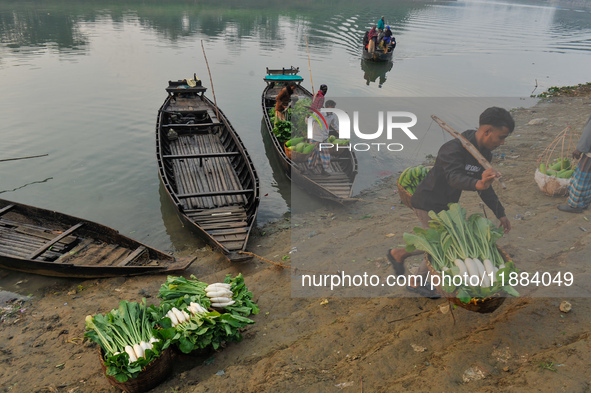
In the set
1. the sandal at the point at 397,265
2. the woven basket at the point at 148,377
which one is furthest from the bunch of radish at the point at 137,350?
the sandal at the point at 397,265

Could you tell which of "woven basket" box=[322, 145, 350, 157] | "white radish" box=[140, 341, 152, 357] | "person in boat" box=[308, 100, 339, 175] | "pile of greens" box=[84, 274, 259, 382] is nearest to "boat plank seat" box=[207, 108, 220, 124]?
"person in boat" box=[308, 100, 339, 175]

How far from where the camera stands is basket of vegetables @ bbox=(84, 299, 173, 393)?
426cm

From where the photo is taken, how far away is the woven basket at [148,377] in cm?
433

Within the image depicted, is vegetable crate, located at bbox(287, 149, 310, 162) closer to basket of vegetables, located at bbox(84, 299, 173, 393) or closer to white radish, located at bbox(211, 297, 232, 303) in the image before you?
white radish, located at bbox(211, 297, 232, 303)

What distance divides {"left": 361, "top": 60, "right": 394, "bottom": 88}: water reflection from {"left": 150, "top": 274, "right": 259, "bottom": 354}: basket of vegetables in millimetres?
18400

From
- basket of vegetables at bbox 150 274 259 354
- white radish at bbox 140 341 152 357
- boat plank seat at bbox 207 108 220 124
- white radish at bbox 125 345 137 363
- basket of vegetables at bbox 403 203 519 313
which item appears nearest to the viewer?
basket of vegetables at bbox 403 203 519 313

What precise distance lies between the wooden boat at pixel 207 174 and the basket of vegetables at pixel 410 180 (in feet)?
11.2

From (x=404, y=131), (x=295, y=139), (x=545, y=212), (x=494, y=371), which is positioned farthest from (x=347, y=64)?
(x=494, y=371)

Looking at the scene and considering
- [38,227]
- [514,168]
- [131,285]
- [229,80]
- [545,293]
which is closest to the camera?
[545,293]

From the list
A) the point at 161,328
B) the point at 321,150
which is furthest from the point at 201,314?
the point at 321,150

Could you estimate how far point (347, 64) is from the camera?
24938mm

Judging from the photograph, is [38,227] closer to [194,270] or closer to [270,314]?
[194,270]

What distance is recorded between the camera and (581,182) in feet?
22.4

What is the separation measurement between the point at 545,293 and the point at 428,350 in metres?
1.77
